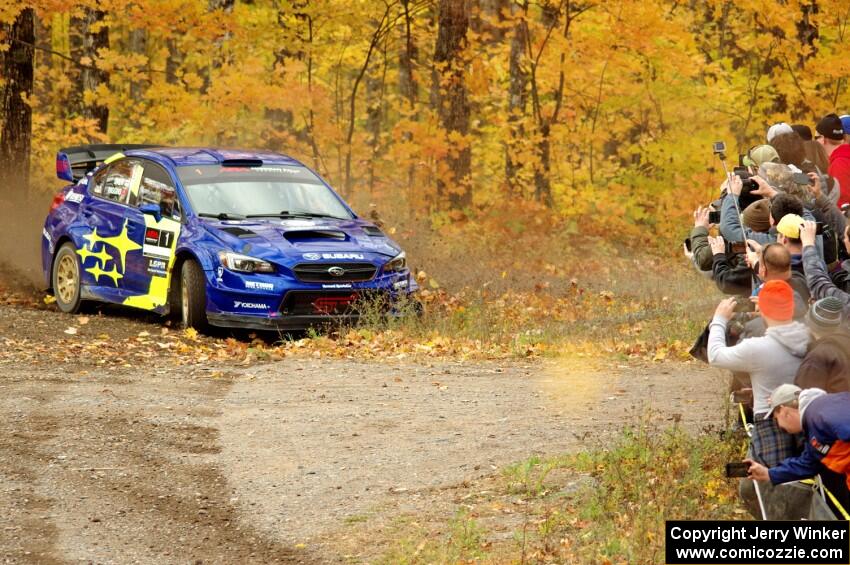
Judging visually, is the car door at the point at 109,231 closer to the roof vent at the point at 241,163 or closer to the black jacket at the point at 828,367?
the roof vent at the point at 241,163

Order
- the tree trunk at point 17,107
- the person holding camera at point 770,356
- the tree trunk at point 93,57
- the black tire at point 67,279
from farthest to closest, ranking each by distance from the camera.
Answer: the tree trunk at point 93,57
the tree trunk at point 17,107
the black tire at point 67,279
the person holding camera at point 770,356

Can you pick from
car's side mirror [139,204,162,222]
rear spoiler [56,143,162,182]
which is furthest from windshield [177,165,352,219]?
rear spoiler [56,143,162,182]

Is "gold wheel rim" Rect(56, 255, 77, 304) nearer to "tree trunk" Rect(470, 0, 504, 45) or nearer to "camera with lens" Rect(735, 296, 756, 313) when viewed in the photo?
"camera with lens" Rect(735, 296, 756, 313)

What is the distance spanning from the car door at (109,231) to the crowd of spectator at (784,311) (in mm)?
7450

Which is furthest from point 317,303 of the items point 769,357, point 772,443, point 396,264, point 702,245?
point 772,443

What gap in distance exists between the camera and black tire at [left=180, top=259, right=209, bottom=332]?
13242 millimetres

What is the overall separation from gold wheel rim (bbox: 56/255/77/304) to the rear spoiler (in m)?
1.50

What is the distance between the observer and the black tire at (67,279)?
48.8 feet

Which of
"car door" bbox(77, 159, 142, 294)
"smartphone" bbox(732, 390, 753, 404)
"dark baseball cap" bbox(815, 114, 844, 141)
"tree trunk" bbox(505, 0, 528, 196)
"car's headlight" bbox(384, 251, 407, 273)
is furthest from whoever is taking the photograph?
"tree trunk" bbox(505, 0, 528, 196)

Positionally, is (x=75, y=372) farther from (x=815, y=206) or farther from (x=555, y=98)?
(x=555, y=98)

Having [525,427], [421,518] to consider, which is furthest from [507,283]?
[421,518]

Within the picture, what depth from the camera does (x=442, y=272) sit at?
707 inches

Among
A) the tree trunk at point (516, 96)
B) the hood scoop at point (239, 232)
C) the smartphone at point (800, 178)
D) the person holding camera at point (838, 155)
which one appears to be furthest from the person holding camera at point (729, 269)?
the tree trunk at point (516, 96)

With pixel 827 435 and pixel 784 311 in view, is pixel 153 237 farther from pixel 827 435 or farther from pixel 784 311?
pixel 827 435
